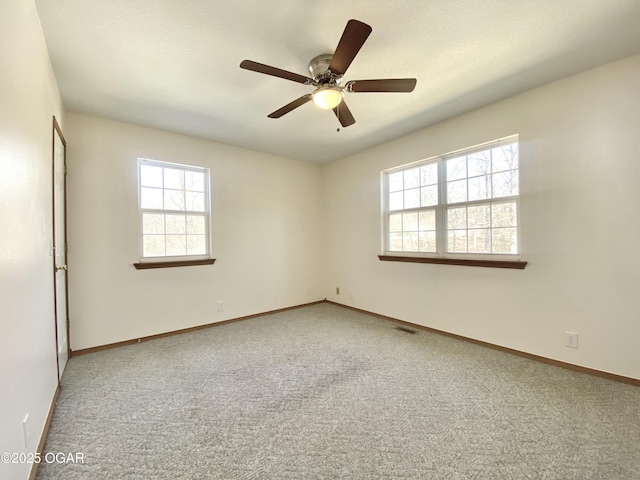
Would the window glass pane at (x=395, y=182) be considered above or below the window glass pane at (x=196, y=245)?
above

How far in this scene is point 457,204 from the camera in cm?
316

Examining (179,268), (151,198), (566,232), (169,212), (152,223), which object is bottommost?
(179,268)

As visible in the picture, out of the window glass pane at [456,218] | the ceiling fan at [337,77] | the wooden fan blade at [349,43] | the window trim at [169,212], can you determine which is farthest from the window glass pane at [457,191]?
the window trim at [169,212]

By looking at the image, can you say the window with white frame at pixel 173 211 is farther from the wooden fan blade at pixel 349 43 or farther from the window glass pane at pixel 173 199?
the wooden fan blade at pixel 349 43

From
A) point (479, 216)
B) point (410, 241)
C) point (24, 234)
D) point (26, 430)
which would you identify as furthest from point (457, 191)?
point (26, 430)

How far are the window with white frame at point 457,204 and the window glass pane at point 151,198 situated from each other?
119 inches

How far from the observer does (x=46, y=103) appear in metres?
1.92

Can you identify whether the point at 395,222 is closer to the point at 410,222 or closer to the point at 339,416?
the point at 410,222

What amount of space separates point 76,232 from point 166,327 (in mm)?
1414

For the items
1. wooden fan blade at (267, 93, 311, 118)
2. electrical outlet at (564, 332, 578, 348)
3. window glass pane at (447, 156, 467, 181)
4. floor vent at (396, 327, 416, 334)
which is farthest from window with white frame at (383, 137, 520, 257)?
wooden fan blade at (267, 93, 311, 118)

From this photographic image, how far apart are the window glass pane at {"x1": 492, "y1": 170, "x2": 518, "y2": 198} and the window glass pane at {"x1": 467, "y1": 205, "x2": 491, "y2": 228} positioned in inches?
6.8

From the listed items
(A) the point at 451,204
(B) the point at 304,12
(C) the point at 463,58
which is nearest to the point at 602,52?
(C) the point at 463,58

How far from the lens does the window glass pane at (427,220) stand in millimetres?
3389

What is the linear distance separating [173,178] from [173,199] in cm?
27
